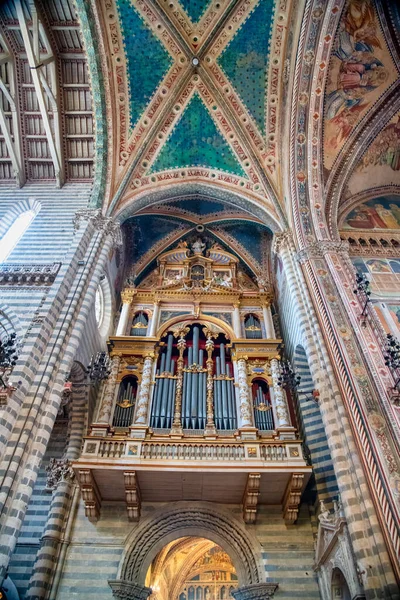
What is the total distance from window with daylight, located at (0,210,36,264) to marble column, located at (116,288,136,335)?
3831mm

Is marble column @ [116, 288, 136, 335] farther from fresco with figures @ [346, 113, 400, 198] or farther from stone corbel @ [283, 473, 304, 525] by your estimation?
fresco with figures @ [346, 113, 400, 198]

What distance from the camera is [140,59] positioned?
1341cm

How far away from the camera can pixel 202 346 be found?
12.9 meters

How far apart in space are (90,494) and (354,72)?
14062 millimetres

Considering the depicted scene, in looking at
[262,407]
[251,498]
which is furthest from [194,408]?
[251,498]

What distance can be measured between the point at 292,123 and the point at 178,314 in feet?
24.1

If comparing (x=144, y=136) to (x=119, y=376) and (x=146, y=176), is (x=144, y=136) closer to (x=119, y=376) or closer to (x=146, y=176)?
(x=146, y=176)

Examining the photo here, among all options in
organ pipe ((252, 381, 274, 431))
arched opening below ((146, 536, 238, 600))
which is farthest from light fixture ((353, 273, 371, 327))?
arched opening below ((146, 536, 238, 600))

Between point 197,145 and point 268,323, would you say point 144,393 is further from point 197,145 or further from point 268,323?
point 197,145

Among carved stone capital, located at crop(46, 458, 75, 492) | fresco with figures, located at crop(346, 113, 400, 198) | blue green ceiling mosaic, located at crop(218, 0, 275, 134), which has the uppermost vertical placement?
blue green ceiling mosaic, located at crop(218, 0, 275, 134)

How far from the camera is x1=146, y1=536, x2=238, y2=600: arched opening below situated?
1447cm

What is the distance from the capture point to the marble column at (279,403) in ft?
33.0

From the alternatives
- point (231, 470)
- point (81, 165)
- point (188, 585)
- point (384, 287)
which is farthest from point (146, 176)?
point (188, 585)

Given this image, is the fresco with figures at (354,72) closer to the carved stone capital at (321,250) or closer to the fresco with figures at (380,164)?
the fresco with figures at (380,164)
